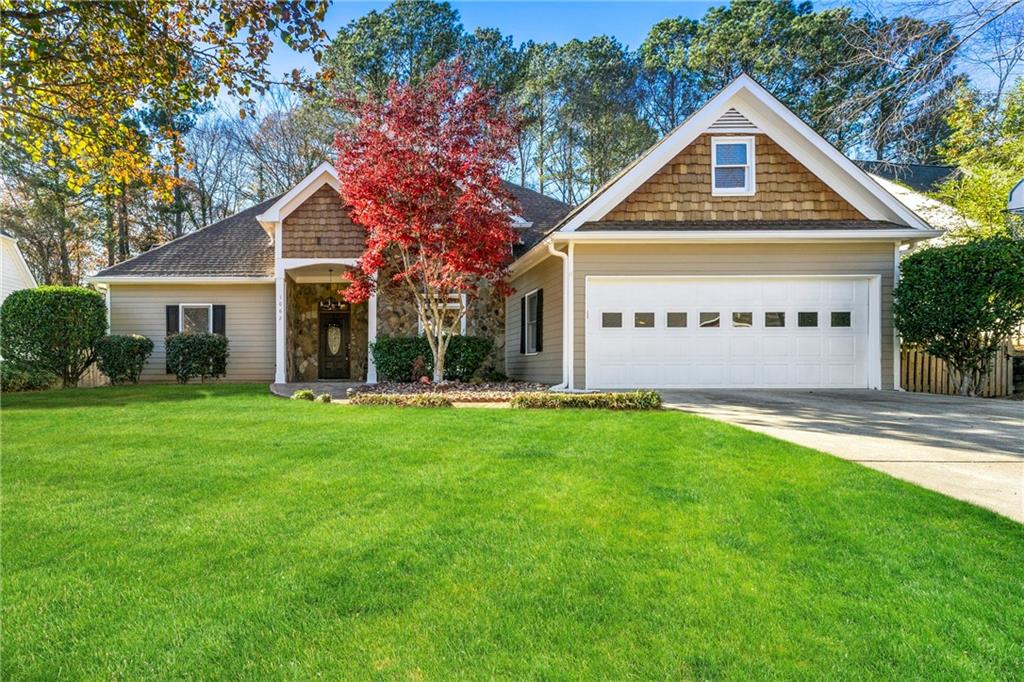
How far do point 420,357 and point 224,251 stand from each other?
701 cm

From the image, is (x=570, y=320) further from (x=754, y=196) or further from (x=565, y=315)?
(x=754, y=196)

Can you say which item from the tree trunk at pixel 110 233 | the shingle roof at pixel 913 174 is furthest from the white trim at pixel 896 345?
the tree trunk at pixel 110 233

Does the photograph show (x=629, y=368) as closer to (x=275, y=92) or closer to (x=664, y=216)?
(x=664, y=216)

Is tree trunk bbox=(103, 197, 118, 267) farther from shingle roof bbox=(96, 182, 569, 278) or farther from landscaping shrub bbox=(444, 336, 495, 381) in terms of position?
landscaping shrub bbox=(444, 336, 495, 381)

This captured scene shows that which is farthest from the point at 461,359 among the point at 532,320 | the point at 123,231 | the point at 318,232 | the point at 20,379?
the point at 123,231

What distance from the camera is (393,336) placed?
43.8 ft

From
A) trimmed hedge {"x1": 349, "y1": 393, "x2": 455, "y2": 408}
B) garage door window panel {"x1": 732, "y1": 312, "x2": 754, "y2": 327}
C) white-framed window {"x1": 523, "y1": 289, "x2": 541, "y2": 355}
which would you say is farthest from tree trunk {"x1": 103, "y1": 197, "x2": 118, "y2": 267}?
garage door window panel {"x1": 732, "y1": 312, "x2": 754, "y2": 327}

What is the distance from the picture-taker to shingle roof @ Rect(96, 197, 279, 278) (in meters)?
14.2

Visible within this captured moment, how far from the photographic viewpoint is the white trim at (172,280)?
45.2 ft

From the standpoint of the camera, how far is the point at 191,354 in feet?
42.6

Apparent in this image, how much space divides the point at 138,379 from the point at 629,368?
11250 millimetres

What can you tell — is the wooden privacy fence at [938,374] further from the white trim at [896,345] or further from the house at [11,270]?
the house at [11,270]

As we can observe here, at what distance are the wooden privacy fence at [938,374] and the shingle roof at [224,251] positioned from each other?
27.1 ft

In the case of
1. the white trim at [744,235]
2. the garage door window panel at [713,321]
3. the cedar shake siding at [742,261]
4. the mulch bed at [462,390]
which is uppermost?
the white trim at [744,235]
